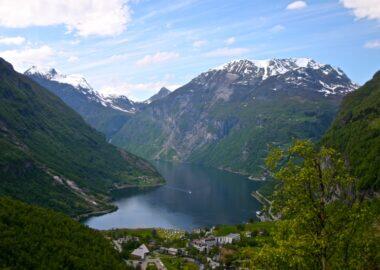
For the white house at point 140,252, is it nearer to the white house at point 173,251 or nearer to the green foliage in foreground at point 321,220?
the white house at point 173,251

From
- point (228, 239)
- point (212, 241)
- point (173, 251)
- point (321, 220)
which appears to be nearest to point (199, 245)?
point (212, 241)

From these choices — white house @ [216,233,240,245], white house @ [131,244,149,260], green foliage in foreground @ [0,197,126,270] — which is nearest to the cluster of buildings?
white house @ [216,233,240,245]

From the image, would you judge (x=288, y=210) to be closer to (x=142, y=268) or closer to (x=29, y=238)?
(x=29, y=238)

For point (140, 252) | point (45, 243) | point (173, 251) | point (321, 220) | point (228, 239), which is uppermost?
point (321, 220)

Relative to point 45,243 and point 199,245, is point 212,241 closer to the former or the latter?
point 199,245

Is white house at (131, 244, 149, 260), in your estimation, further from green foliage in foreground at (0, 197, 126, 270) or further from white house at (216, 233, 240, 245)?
white house at (216, 233, 240, 245)

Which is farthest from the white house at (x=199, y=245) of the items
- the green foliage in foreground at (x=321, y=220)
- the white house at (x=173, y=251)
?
the green foliage in foreground at (x=321, y=220)
